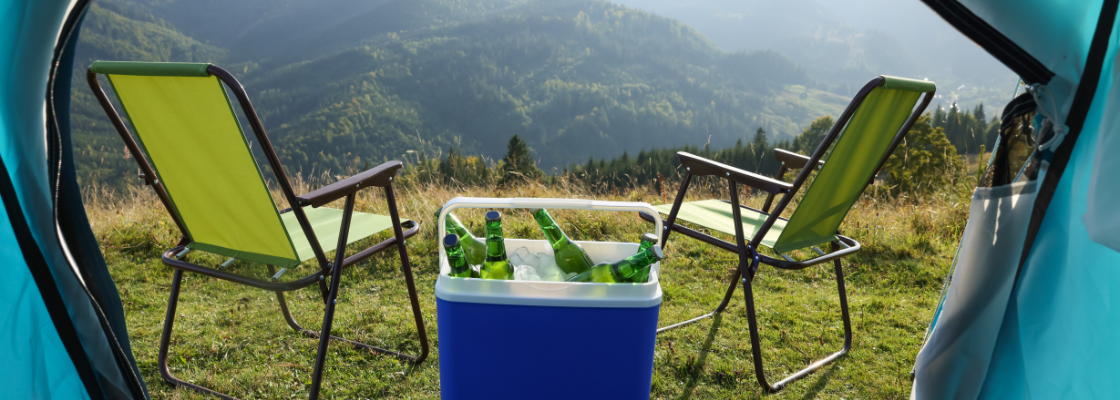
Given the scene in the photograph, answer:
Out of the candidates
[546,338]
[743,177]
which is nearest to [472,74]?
[743,177]

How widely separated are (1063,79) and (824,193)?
30.8 inches

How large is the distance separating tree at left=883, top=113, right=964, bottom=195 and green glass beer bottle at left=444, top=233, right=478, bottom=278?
7.54 ft

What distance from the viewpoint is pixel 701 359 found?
217 centimetres

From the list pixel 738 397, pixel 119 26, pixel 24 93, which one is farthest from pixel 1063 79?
pixel 119 26

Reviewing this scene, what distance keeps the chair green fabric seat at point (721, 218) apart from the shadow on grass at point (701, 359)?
1.44 feet

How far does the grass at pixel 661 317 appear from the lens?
6.59 feet

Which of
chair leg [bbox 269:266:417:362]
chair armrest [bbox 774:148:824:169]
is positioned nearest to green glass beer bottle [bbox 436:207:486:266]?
chair leg [bbox 269:266:417:362]

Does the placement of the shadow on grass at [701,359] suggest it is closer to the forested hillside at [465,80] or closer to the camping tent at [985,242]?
the camping tent at [985,242]

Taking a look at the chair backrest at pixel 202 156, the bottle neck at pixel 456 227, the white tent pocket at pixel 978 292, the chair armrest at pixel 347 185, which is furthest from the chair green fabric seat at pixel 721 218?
the chair backrest at pixel 202 156

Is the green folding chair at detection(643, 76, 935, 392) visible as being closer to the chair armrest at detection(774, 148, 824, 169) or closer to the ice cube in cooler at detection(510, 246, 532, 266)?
the chair armrest at detection(774, 148, 824, 169)

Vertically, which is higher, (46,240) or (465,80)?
(46,240)

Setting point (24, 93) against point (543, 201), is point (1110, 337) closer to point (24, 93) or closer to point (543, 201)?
point (543, 201)

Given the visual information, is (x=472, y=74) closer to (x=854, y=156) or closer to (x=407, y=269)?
(x=407, y=269)

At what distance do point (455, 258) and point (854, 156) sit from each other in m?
1.35
